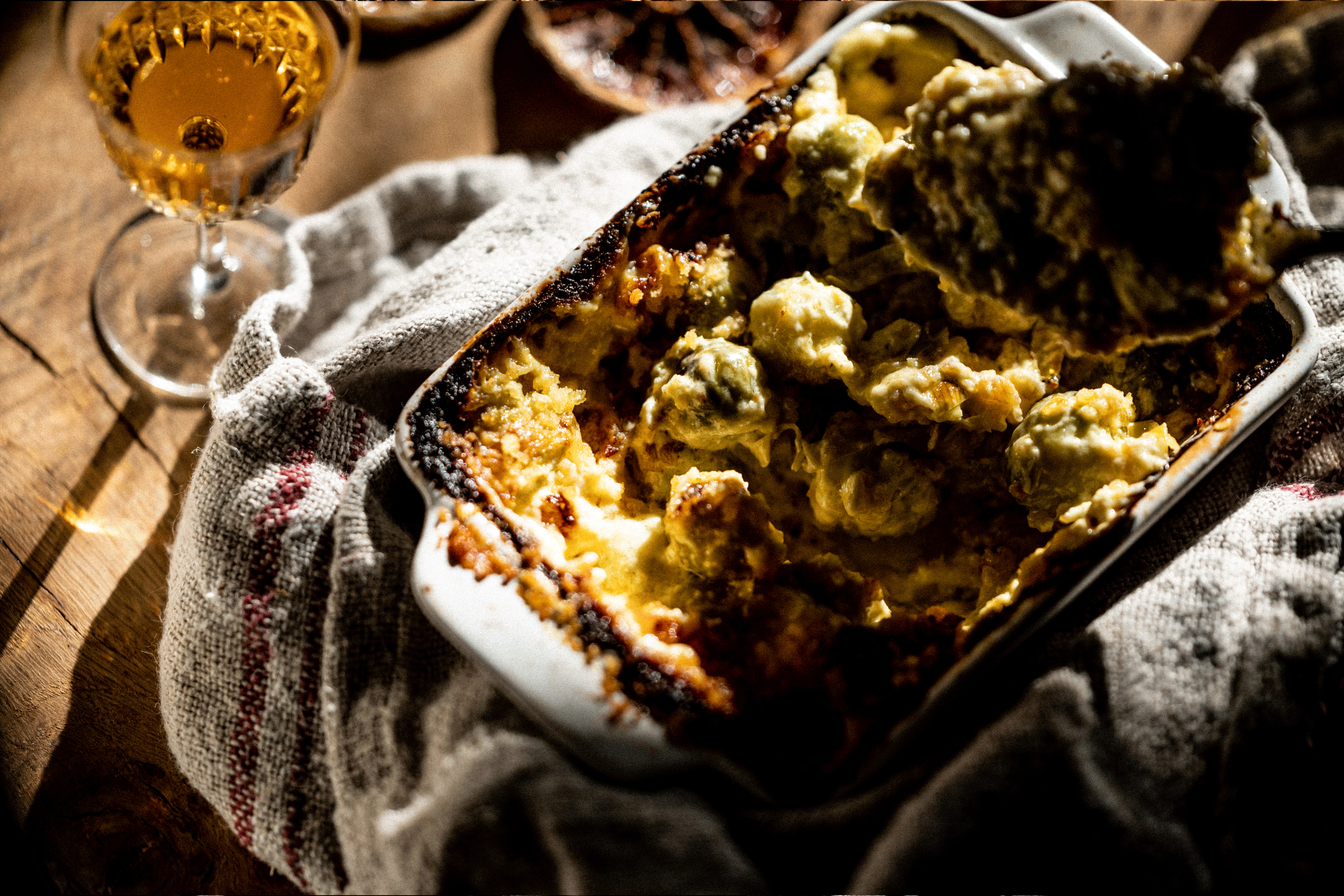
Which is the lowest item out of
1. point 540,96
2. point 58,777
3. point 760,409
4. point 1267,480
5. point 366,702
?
point 58,777

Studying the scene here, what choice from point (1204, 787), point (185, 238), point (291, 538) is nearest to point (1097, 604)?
point (1204, 787)

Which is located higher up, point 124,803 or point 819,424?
point 819,424

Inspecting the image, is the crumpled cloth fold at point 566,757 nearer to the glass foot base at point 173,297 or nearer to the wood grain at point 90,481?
the wood grain at point 90,481

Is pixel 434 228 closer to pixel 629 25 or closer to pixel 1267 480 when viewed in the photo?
pixel 629 25

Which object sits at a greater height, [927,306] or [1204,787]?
[927,306]

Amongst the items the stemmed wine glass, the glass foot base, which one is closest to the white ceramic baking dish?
the stemmed wine glass

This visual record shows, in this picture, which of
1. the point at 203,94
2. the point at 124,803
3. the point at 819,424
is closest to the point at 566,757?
the point at 819,424

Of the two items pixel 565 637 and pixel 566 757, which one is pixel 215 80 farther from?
pixel 566 757
